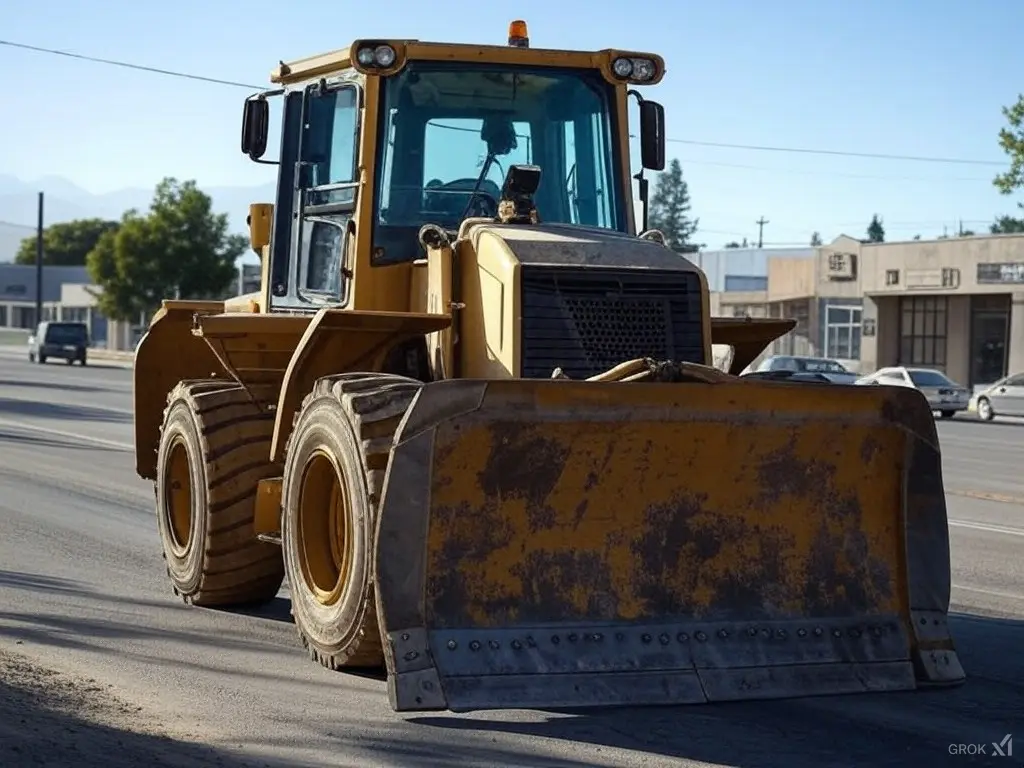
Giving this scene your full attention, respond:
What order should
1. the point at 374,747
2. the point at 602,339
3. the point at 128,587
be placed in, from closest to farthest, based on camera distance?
the point at 374,747 → the point at 602,339 → the point at 128,587

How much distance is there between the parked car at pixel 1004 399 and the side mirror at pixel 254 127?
31.7m

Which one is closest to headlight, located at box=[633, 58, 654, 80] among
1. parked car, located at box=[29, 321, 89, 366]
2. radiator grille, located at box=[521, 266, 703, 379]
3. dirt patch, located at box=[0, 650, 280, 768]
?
radiator grille, located at box=[521, 266, 703, 379]

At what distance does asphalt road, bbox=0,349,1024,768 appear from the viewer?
6270 mm

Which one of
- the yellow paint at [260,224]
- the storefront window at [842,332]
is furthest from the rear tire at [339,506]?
the storefront window at [842,332]

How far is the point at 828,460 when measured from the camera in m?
7.54

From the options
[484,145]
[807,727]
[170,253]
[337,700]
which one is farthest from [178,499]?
[170,253]

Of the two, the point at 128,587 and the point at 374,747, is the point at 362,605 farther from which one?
the point at 128,587

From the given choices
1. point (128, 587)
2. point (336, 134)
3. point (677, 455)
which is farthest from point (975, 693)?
point (128, 587)

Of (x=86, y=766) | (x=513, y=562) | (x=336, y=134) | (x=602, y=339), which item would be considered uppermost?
(x=336, y=134)

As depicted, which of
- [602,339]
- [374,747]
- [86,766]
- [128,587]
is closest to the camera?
[86,766]

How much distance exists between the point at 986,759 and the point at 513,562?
209 cm

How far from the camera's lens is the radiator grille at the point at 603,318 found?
780 cm

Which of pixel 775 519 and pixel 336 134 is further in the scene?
pixel 336 134

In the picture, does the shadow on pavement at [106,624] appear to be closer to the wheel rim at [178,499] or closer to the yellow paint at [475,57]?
the wheel rim at [178,499]
